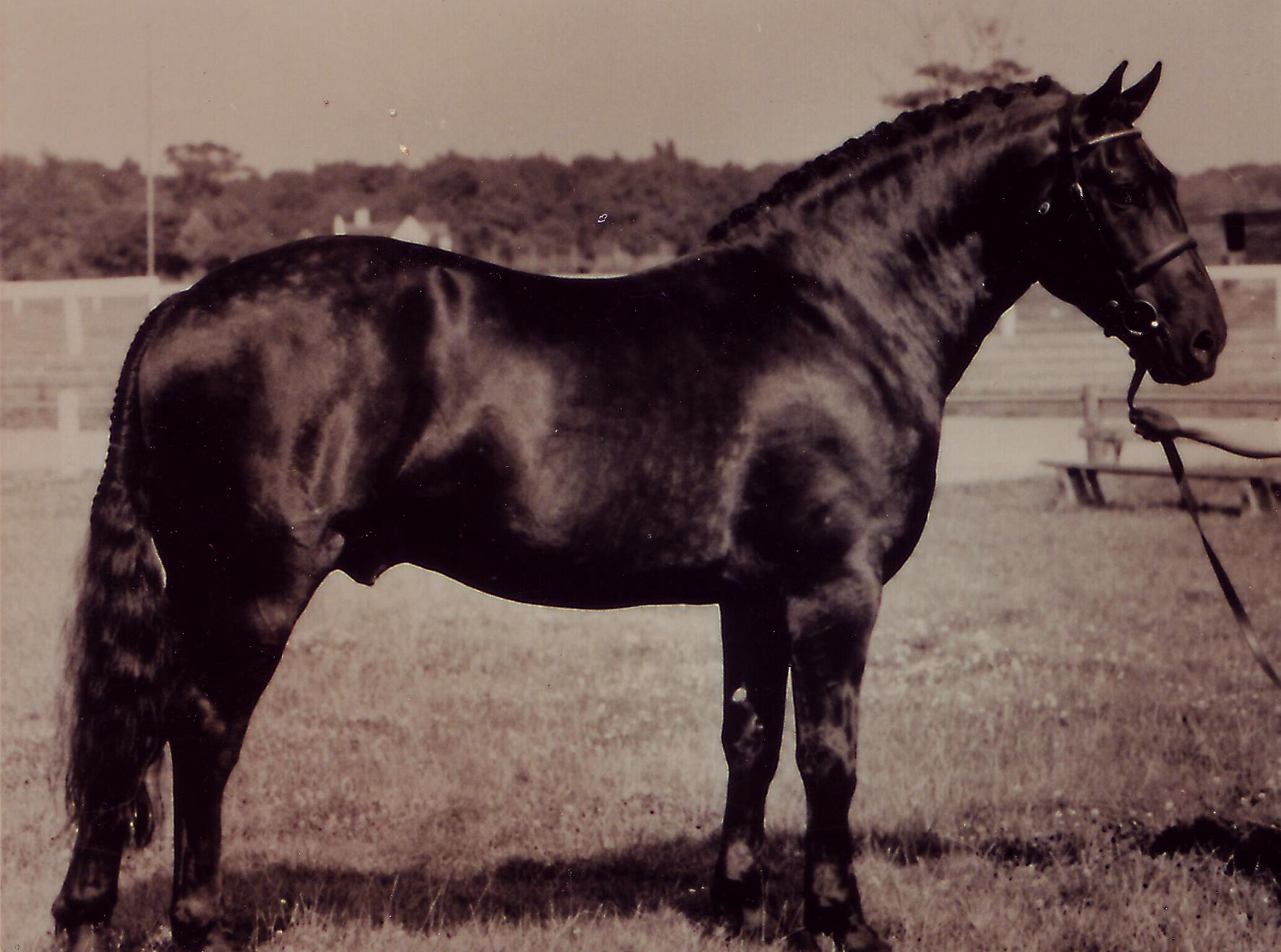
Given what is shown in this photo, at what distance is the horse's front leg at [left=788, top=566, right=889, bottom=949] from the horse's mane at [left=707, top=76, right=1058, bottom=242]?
1.24m

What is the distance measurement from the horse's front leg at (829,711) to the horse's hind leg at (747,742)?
12.7 inches

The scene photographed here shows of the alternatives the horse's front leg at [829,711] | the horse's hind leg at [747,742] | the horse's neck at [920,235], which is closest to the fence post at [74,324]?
the horse's hind leg at [747,742]

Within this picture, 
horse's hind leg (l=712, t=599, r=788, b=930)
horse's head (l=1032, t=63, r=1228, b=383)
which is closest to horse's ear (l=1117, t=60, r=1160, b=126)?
horse's head (l=1032, t=63, r=1228, b=383)

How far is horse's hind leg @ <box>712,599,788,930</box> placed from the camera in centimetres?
396

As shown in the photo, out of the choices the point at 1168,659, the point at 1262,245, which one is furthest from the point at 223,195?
the point at 1168,659

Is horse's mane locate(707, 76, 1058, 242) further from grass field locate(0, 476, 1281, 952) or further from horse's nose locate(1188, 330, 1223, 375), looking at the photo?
grass field locate(0, 476, 1281, 952)

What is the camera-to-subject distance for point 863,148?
3842mm

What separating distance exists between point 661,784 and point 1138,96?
348 cm

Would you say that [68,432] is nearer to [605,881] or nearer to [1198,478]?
[605,881]

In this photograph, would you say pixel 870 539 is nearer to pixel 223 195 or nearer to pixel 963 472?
pixel 963 472

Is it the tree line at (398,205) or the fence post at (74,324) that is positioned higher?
the tree line at (398,205)

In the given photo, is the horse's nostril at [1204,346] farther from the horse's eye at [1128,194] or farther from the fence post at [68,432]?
the fence post at [68,432]

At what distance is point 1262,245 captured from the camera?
101 ft

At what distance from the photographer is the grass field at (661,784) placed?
13.2 ft
